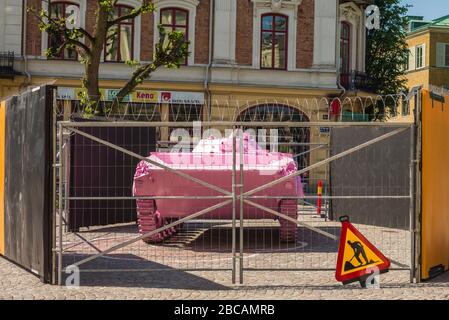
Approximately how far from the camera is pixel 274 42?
31.2 m

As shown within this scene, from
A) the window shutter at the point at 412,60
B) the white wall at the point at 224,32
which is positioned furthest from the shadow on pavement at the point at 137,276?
the window shutter at the point at 412,60

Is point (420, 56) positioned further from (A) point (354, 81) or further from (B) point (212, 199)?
(B) point (212, 199)

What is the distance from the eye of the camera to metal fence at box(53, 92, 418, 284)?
30.7ft

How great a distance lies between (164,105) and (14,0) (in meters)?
7.04

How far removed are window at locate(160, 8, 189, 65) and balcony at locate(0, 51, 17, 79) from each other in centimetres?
620

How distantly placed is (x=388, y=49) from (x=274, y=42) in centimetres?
869

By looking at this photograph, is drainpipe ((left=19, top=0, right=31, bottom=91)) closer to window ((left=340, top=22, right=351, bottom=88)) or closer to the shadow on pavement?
window ((left=340, top=22, right=351, bottom=88))

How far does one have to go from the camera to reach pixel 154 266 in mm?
10320

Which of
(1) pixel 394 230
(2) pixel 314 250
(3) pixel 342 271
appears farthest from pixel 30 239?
(1) pixel 394 230

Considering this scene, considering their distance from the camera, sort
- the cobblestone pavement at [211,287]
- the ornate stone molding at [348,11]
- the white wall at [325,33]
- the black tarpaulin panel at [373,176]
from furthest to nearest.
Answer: the ornate stone molding at [348,11] < the white wall at [325,33] < the black tarpaulin panel at [373,176] < the cobblestone pavement at [211,287]

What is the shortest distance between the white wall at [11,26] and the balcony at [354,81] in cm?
1356

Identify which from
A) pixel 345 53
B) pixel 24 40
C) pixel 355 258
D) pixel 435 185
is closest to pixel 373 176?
pixel 435 185

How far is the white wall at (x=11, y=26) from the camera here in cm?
2862

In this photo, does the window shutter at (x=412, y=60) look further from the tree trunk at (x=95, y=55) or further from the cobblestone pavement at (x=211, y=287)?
the cobblestone pavement at (x=211, y=287)
